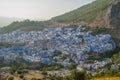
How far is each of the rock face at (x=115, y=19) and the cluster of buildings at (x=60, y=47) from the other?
6228mm

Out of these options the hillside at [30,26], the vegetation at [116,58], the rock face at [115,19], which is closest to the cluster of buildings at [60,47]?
the vegetation at [116,58]

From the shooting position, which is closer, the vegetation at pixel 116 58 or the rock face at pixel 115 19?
the vegetation at pixel 116 58

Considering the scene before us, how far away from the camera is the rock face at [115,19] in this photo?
10015 centimetres

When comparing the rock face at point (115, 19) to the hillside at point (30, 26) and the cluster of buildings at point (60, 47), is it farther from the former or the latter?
the hillside at point (30, 26)

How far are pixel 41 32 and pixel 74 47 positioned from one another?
23.1 meters

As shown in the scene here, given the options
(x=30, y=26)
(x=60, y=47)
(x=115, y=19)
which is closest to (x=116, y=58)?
(x=60, y=47)

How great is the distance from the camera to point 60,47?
313 ft

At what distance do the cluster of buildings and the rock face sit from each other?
6228 millimetres

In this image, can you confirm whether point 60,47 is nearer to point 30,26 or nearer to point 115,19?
point 115,19

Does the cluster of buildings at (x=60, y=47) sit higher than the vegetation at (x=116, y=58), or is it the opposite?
the cluster of buildings at (x=60, y=47)

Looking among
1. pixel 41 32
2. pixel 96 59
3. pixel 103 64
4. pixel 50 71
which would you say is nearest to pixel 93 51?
pixel 96 59

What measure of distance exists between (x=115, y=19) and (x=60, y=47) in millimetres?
24127

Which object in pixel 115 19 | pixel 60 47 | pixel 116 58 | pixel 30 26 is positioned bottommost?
pixel 116 58

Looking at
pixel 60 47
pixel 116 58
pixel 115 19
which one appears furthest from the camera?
pixel 115 19
